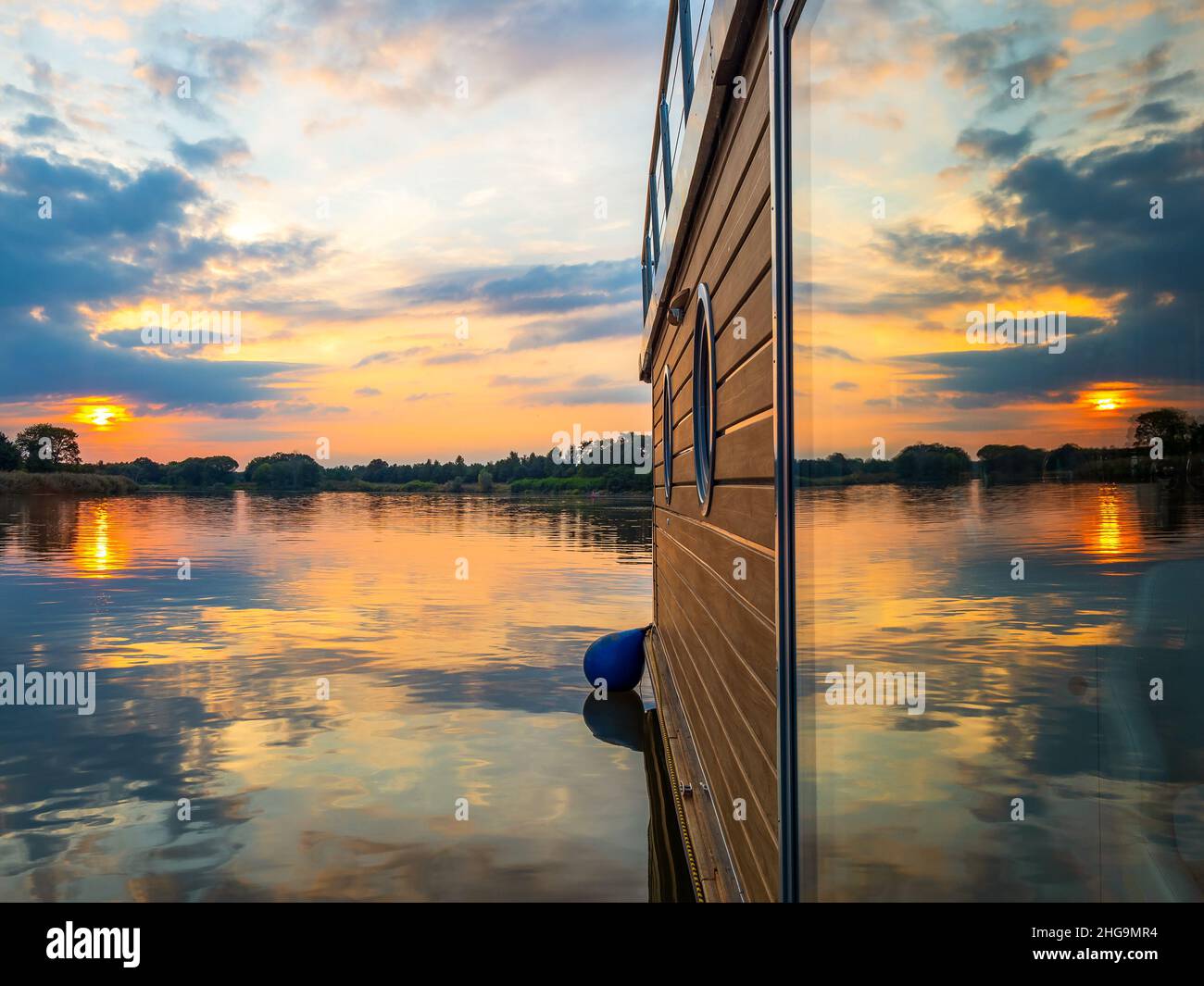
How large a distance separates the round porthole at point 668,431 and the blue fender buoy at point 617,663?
2314 millimetres

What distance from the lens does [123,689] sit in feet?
28.6

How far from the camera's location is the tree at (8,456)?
155 feet

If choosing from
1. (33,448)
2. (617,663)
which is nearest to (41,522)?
(33,448)

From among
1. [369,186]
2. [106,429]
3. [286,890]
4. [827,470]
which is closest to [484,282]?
[369,186]

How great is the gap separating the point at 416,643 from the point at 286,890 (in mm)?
7262

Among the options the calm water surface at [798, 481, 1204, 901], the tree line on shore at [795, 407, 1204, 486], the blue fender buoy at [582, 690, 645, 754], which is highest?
the tree line on shore at [795, 407, 1204, 486]

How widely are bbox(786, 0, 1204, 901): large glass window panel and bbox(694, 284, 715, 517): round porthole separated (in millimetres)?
2005

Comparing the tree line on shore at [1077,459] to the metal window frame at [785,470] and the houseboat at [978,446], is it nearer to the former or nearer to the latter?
the houseboat at [978,446]

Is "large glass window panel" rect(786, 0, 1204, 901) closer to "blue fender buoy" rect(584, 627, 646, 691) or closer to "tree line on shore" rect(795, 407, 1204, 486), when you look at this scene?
"tree line on shore" rect(795, 407, 1204, 486)

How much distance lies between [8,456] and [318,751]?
176ft

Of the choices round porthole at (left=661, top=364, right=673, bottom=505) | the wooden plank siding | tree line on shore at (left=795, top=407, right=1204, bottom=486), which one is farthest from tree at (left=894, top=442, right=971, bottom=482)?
round porthole at (left=661, top=364, right=673, bottom=505)

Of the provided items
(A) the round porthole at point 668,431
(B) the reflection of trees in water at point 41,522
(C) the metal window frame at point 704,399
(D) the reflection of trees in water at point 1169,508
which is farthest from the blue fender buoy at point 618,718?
(B) the reflection of trees in water at point 41,522

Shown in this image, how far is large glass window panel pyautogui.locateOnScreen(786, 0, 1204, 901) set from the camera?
2.43 feet

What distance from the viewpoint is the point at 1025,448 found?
936 mm
